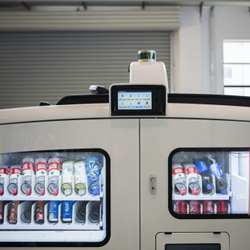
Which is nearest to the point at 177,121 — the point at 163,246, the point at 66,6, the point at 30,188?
the point at 163,246

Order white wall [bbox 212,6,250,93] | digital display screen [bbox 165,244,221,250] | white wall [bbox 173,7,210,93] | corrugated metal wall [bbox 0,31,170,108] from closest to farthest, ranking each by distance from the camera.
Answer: digital display screen [bbox 165,244,221,250], white wall [bbox 173,7,210,93], white wall [bbox 212,6,250,93], corrugated metal wall [bbox 0,31,170,108]

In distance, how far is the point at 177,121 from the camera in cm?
207

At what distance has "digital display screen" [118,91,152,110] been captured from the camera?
205 centimetres

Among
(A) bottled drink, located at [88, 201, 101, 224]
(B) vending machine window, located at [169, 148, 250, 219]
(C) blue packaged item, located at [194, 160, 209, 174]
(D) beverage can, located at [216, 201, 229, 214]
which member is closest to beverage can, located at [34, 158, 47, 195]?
(A) bottled drink, located at [88, 201, 101, 224]

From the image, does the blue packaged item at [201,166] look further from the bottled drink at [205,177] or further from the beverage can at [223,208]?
the beverage can at [223,208]

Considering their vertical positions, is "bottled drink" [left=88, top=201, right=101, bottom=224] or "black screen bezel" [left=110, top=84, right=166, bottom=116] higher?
"black screen bezel" [left=110, top=84, right=166, bottom=116]

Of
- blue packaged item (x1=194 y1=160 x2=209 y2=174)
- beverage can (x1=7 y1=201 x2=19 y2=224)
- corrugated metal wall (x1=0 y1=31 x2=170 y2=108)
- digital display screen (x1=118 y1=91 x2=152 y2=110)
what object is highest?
corrugated metal wall (x1=0 y1=31 x2=170 y2=108)

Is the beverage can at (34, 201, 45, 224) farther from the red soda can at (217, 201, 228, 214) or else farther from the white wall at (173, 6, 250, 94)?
the white wall at (173, 6, 250, 94)

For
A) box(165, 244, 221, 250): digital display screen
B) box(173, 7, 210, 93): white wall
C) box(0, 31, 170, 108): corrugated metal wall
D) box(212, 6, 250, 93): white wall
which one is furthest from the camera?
box(0, 31, 170, 108): corrugated metal wall

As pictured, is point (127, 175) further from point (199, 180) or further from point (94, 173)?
point (199, 180)

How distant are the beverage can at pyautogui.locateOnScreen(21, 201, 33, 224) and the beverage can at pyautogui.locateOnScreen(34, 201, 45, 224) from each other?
3cm

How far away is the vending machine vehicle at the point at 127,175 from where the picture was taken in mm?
2043

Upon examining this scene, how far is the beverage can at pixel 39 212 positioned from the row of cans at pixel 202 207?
Answer: 59cm

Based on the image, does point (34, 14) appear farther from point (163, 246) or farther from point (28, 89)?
point (163, 246)
